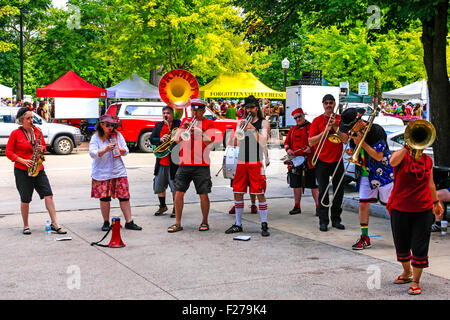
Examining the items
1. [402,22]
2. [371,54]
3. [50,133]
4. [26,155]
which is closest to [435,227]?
[402,22]

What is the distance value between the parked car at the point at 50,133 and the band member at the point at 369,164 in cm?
1600

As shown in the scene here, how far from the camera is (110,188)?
8398mm

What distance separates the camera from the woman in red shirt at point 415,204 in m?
5.45

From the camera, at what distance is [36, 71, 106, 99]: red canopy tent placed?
86.8 feet

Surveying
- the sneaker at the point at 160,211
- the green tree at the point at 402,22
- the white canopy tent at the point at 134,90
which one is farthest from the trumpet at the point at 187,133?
the white canopy tent at the point at 134,90

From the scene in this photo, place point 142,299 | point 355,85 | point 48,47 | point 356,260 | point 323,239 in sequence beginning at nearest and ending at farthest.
→ point 142,299, point 356,260, point 323,239, point 48,47, point 355,85

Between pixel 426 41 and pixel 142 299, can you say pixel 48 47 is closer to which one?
pixel 426 41

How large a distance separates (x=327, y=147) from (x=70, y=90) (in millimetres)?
20260

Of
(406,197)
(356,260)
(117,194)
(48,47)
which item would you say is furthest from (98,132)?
(48,47)

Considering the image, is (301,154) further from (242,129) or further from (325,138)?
(242,129)

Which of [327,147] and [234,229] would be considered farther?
[327,147]

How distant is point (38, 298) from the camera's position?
5371 millimetres

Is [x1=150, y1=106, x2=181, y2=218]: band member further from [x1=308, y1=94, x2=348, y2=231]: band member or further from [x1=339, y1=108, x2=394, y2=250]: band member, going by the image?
[x1=339, y1=108, x2=394, y2=250]: band member

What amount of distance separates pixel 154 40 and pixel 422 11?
848 inches
